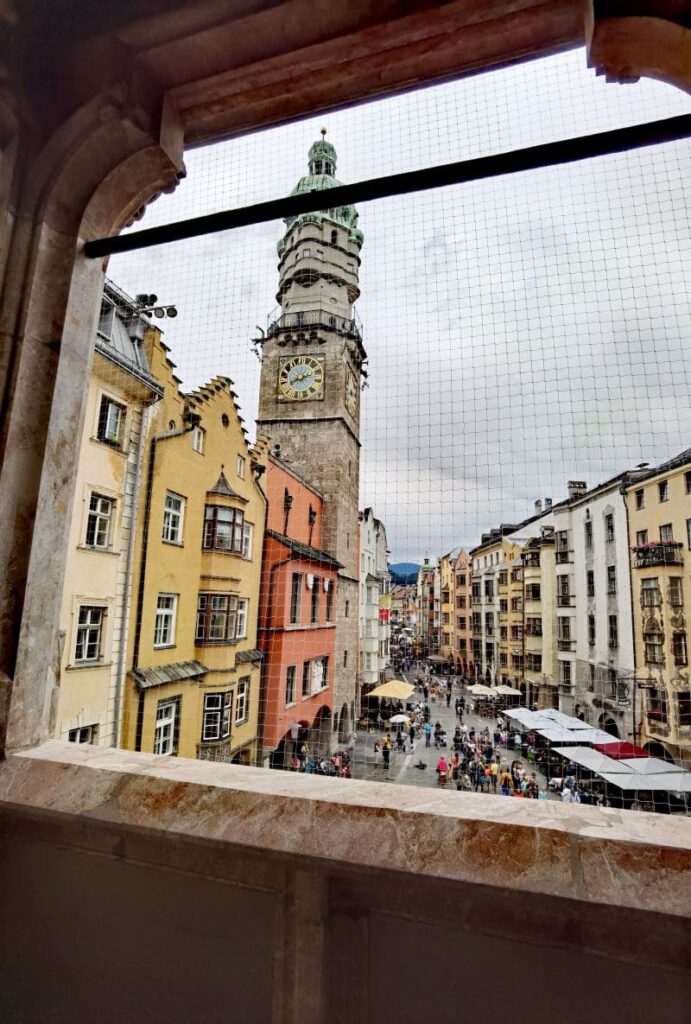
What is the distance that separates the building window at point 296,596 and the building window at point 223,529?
2.22 metres

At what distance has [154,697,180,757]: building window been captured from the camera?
7828 mm

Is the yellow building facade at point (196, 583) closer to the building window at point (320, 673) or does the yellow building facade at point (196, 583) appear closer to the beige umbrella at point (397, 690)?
the building window at point (320, 673)

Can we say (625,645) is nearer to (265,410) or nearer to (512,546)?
(512,546)

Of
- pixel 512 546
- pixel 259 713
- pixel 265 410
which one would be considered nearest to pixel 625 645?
pixel 512 546

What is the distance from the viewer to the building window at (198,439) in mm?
8686

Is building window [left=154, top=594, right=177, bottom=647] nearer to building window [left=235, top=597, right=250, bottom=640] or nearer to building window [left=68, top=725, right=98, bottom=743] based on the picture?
building window [left=68, top=725, right=98, bottom=743]

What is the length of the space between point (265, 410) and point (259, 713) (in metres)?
8.40

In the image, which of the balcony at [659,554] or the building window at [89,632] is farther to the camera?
the balcony at [659,554]

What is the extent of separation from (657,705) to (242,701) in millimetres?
7523

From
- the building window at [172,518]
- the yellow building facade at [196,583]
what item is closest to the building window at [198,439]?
the yellow building facade at [196,583]

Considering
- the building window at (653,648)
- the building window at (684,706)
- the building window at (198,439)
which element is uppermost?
the building window at (198,439)

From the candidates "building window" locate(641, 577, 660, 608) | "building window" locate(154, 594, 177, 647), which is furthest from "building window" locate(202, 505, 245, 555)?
"building window" locate(641, 577, 660, 608)

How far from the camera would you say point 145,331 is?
7109mm

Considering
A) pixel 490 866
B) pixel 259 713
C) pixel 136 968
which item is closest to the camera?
pixel 490 866
